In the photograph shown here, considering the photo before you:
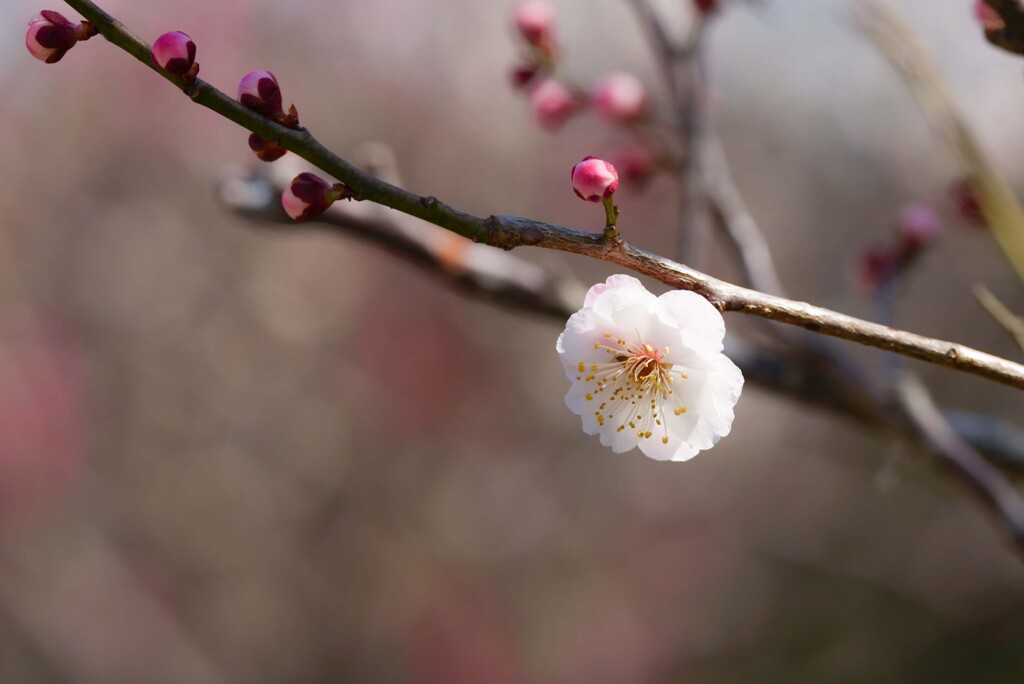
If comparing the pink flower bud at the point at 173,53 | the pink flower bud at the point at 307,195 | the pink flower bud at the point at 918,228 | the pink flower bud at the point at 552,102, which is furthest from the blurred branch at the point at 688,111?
the pink flower bud at the point at 173,53

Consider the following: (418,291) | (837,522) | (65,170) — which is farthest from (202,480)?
(837,522)

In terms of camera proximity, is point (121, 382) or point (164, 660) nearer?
point (164, 660)

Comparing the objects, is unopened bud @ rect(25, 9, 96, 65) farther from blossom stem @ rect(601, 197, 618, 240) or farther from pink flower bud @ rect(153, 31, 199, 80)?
blossom stem @ rect(601, 197, 618, 240)

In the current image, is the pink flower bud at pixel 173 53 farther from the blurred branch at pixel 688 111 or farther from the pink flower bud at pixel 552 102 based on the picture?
the pink flower bud at pixel 552 102

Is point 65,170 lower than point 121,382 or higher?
higher

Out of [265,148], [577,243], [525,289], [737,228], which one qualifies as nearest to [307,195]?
[265,148]

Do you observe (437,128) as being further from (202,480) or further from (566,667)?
(566,667)

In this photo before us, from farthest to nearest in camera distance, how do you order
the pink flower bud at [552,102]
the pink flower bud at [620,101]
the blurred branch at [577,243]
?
the pink flower bud at [552,102] < the pink flower bud at [620,101] < the blurred branch at [577,243]
